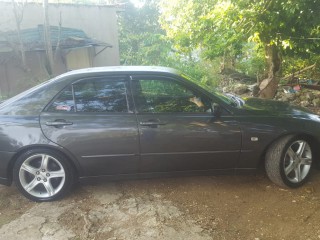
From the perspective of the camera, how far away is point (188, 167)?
12.0 feet

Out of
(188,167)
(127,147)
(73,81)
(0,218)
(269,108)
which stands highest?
(73,81)

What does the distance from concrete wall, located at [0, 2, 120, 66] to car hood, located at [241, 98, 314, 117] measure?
32.0 feet

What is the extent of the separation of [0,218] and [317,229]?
10.9 feet

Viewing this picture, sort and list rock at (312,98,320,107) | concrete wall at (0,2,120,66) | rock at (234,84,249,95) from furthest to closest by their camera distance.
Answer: concrete wall at (0,2,120,66) → rock at (234,84,249,95) → rock at (312,98,320,107)

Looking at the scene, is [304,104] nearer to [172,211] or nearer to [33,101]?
[172,211]

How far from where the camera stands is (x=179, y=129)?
11.5 feet

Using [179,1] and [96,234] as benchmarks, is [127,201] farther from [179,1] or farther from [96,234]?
[179,1]

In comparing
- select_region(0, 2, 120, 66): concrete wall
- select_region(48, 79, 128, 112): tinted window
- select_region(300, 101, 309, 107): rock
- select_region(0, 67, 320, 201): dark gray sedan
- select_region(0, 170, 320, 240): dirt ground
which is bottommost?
select_region(0, 170, 320, 240): dirt ground

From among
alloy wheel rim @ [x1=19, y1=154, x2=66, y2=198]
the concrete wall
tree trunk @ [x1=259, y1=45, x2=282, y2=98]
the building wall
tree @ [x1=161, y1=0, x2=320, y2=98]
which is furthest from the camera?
the concrete wall

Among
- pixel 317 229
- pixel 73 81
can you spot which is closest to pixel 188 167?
pixel 317 229

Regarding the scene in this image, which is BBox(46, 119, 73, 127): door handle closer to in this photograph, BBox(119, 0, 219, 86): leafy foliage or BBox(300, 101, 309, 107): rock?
BBox(300, 101, 309, 107): rock

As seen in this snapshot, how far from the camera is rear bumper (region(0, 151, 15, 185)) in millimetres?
3460

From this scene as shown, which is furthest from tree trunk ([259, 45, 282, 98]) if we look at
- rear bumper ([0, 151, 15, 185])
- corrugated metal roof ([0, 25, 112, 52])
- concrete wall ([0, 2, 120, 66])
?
concrete wall ([0, 2, 120, 66])

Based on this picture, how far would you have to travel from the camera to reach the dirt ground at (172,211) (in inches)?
119
